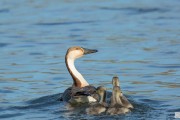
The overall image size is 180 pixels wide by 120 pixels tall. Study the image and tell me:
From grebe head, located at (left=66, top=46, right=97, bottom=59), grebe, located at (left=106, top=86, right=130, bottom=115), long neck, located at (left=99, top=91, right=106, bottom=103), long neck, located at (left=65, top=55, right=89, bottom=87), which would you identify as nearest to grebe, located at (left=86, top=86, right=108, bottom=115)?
long neck, located at (left=99, top=91, right=106, bottom=103)

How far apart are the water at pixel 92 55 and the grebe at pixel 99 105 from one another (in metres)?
0.21

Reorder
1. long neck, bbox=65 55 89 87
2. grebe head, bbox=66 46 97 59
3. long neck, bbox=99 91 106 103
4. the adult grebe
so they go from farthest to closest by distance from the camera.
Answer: grebe head, bbox=66 46 97 59 < long neck, bbox=65 55 89 87 < the adult grebe < long neck, bbox=99 91 106 103

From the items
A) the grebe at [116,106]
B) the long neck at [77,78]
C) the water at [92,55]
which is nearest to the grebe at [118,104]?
the grebe at [116,106]

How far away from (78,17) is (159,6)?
2.70 m

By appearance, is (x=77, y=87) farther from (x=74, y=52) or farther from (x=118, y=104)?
(x=118, y=104)

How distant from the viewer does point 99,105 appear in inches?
543

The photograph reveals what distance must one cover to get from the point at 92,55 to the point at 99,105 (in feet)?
20.4

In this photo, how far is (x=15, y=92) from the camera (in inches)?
636

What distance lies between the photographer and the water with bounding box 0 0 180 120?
587 inches

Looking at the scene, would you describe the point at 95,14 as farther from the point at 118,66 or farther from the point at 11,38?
the point at 118,66

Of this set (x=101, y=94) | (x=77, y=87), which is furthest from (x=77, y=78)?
(x=101, y=94)

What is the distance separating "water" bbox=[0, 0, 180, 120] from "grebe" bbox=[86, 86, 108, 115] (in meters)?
0.21

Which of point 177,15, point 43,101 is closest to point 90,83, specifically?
point 43,101

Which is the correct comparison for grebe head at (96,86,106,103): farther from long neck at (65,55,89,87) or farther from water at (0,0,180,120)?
long neck at (65,55,89,87)
